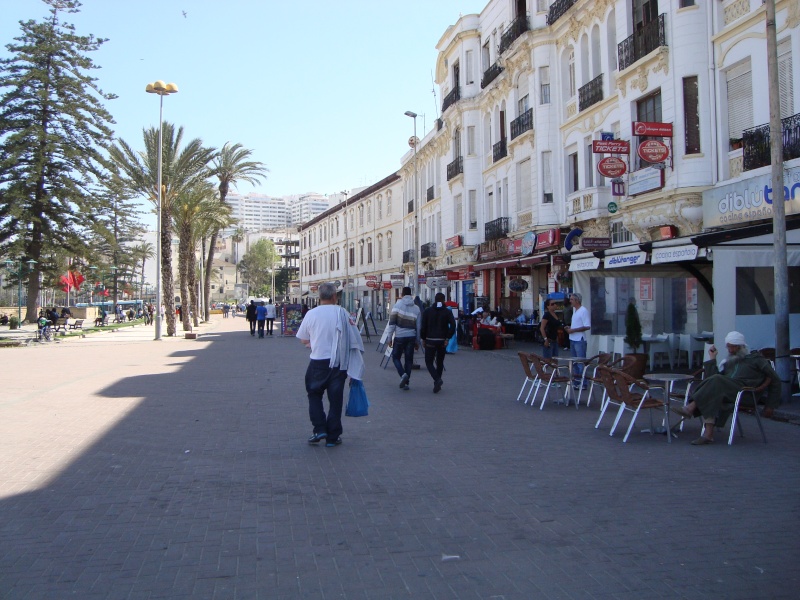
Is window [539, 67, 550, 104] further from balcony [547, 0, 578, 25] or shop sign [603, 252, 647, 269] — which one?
shop sign [603, 252, 647, 269]

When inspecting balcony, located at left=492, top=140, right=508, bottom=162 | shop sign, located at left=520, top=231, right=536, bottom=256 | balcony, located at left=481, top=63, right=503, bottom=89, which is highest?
balcony, located at left=481, top=63, right=503, bottom=89

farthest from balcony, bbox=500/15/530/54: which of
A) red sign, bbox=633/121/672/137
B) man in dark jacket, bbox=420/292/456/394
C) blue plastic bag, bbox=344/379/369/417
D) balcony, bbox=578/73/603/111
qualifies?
blue plastic bag, bbox=344/379/369/417

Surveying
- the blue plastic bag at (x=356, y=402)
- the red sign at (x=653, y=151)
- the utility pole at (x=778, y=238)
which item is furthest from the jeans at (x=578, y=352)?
the red sign at (x=653, y=151)

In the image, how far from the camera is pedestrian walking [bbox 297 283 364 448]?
315 inches

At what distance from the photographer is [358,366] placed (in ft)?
26.8

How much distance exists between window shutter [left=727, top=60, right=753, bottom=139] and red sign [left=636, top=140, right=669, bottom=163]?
1562 mm

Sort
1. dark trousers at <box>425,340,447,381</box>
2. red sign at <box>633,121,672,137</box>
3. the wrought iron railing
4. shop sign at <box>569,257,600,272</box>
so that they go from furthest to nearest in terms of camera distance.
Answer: the wrought iron railing, red sign at <box>633,121,672,137</box>, shop sign at <box>569,257,600,272</box>, dark trousers at <box>425,340,447,381</box>

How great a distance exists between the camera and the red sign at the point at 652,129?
1770 centimetres

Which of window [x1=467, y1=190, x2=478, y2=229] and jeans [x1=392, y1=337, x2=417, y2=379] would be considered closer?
jeans [x1=392, y1=337, x2=417, y2=379]

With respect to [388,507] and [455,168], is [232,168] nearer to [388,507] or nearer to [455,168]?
[455,168]

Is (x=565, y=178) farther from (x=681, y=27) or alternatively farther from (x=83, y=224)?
(x=83, y=224)

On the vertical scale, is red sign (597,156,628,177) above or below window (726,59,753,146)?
below

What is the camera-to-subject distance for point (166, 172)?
34.8 metres

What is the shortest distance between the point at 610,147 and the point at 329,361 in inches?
542
